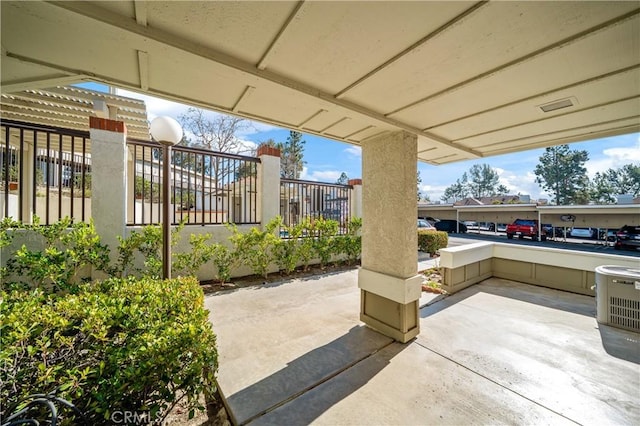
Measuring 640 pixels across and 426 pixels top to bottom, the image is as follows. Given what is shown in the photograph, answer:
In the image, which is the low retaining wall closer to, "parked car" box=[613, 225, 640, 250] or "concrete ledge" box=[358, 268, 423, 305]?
"concrete ledge" box=[358, 268, 423, 305]

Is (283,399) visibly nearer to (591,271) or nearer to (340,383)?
(340,383)

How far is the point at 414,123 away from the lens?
2.99 meters

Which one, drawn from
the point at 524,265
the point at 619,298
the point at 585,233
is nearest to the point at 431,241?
the point at 524,265

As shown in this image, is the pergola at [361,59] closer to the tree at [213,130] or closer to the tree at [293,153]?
the tree at [213,130]

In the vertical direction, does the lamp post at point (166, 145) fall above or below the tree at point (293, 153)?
below

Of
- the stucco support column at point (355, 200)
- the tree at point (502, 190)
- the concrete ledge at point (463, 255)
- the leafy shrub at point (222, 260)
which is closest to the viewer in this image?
the concrete ledge at point (463, 255)

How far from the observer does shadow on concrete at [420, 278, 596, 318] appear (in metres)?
4.13

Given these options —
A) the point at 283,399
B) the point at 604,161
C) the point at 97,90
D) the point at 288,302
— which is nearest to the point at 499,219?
the point at 288,302

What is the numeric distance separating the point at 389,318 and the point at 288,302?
6.25 ft

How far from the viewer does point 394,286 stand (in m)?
3.10

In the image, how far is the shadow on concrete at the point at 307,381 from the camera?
2.00 m

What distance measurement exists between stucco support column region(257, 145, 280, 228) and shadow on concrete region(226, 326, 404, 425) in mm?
3908

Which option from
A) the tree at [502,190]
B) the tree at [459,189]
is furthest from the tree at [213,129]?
the tree at [502,190]

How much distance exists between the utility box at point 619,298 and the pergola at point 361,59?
2.16 m
